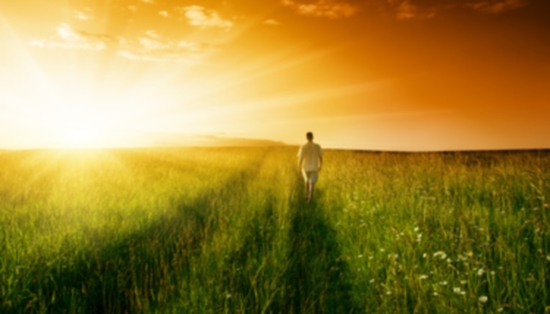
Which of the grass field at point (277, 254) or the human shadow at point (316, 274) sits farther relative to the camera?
the human shadow at point (316, 274)

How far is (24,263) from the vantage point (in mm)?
4691

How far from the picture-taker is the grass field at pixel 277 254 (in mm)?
3852

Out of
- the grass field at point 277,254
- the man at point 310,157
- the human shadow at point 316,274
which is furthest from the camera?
the man at point 310,157

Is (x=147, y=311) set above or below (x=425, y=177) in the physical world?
below

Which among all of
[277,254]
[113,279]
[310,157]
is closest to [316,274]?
[277,254]

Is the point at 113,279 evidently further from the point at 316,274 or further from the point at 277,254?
the point at 316,274

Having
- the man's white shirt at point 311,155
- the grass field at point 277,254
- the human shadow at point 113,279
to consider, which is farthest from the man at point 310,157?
the human shadow at point 113,279

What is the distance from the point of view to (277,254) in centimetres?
520

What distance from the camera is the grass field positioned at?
12.6 feet

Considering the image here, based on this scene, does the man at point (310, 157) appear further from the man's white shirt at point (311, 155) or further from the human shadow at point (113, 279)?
the human shadow at point (113, 279)

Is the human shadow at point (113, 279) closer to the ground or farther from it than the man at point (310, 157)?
closer to the ground

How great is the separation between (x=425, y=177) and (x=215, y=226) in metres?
8.08

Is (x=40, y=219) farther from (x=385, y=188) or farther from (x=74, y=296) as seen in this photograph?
(x=385, y=188)

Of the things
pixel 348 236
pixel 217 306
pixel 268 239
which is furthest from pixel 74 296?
pixel 348 236
